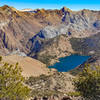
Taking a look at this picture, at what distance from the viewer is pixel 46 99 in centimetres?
4084

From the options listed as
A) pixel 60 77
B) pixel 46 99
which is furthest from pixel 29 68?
pixel 46 99

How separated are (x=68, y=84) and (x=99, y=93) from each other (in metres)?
63.6

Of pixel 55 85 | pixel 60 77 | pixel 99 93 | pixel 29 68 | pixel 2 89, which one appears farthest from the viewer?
pixel 29 68

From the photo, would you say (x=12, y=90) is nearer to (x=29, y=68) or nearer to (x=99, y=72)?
(x=99, y=72)

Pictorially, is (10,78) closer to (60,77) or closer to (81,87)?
(81,87)

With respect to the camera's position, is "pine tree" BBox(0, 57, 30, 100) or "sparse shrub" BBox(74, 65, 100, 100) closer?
"pine tree" BBox(0, 57, 30, 100)

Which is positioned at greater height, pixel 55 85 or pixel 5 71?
pixel 5 71

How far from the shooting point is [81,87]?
33594 mm

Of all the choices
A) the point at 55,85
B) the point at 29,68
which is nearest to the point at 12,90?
the point at 55,85

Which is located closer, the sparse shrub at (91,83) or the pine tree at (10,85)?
the pine tree at (10,85)

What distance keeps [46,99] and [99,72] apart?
15.3 m

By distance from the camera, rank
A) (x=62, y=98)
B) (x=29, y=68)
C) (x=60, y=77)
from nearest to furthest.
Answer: (x=62, y=98), (x=60, y=77), (x=29, y=68)

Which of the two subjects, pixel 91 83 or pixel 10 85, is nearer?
pixel 10 85

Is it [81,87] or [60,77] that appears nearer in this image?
[81,87]
